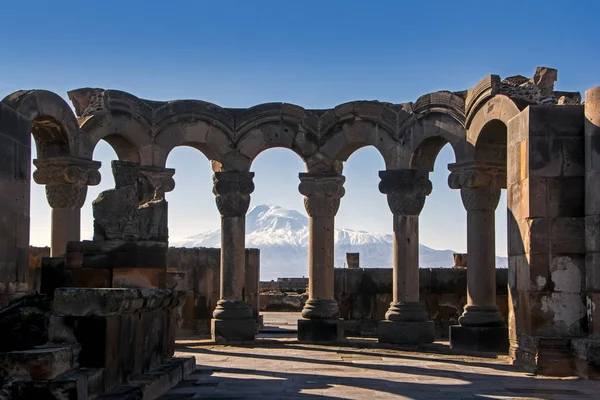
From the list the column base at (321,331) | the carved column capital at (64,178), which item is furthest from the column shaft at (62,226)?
the column base at (321,331)

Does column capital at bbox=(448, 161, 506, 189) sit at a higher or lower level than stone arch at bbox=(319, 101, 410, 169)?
lower

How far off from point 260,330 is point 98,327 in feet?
35.7

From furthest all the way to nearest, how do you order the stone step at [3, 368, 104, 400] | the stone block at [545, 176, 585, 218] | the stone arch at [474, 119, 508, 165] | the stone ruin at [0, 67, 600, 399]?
the stone arch at [474, 119, 508, 165] < the stone block at [545, 176, 585, 218] < the stone ruin at [0, 67, 600, 399] < the stone step at [3, 368, 104, 400]

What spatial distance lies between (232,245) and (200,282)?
261 cm

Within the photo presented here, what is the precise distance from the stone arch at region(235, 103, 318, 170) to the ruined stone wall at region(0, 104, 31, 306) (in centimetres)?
492

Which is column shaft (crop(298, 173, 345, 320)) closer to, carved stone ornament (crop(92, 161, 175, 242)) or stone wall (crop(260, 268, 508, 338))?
stone wall (crop(260, 268, 508, 338))

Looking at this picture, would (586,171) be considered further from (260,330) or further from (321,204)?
(260,330)

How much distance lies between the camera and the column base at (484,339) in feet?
47.1

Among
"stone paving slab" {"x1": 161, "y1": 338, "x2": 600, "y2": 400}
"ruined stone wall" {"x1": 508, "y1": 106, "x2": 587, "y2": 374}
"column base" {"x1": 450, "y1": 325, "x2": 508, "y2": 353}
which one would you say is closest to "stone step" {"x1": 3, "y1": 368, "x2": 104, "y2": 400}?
"stone paving slab" {"x1": 161, "y1": 338, "x2": 600, "y2": 400}

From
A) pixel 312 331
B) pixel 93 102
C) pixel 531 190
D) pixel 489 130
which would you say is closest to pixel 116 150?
pixel 93 102

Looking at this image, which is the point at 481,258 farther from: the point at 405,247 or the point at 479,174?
the point at 405,247

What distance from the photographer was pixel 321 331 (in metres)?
15.8

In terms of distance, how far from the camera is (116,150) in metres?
16.5

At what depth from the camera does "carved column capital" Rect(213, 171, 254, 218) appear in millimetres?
16172
